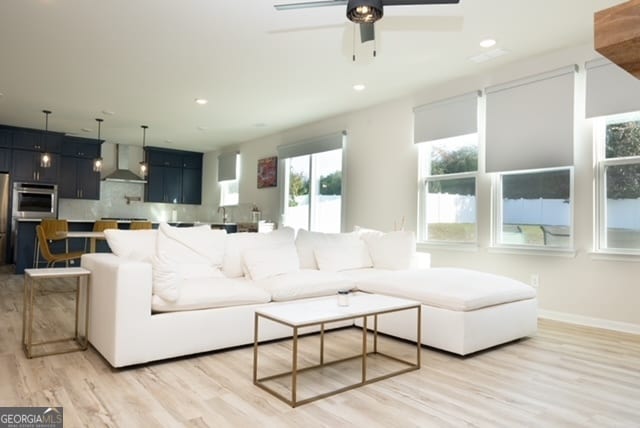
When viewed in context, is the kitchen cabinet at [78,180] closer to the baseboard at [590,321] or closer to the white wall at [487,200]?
the white wall at [487,200]

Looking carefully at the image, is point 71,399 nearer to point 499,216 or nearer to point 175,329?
point 175,329

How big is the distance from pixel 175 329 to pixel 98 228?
440 centimetres

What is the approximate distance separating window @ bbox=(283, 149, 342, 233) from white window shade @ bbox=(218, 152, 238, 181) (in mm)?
1851

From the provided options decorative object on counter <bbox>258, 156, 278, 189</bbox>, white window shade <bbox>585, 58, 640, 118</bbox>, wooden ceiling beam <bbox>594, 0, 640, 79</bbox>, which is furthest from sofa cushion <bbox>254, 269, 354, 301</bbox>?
decorative object on counter <bbox>258, 156, 278, 189</bbox>

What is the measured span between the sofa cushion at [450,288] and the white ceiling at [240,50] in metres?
2.13

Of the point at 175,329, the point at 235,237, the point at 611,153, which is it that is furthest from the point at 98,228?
the point at 611,153

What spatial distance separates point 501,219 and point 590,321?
1.31 m

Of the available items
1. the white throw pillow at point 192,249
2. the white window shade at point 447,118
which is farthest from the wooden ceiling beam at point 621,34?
the white window shade at point 447,118

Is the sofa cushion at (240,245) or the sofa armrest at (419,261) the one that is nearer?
the sofa cushion at (240,245)

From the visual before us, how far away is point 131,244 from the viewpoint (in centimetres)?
342

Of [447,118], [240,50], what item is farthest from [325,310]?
[447,118]

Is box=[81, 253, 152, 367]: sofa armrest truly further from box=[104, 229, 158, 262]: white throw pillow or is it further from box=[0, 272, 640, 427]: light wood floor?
box=[104, 229, 158, 262]: white throw pillow

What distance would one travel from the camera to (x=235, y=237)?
3.87m

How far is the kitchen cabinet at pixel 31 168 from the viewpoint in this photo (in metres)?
7.73
